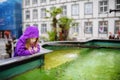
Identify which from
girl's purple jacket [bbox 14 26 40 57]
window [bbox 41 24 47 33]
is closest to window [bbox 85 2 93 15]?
window [bbox 41 24 47 33]

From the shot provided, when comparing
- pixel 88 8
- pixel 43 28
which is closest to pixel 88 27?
pixel 88 8

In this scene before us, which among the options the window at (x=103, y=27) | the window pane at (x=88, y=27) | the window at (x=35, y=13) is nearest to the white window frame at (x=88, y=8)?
the window pane at (x=88, y=27)

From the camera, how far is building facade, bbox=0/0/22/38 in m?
35.4

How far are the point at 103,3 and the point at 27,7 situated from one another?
14.9m

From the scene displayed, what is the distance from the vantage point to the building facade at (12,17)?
35406 mm

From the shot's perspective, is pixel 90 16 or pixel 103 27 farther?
pixel 90 16

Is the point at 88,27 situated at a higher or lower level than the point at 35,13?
lower

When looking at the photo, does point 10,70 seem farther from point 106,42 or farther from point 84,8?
point 84,8

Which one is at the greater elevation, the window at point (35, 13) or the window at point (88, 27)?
the window at point (35, 13)

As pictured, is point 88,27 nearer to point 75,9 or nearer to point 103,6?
point 103,6

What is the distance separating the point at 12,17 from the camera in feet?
116

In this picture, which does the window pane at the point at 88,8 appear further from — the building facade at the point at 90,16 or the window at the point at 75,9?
the window at the point at 75,9

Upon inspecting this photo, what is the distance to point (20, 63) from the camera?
5504mm

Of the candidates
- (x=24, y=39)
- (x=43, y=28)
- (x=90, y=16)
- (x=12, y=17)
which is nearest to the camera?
(x=24, y=39)
